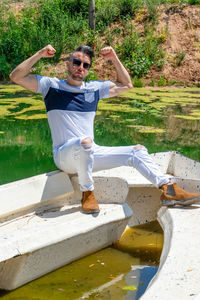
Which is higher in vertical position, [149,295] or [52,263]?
[149,295]

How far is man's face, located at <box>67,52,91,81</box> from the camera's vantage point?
3057 mm

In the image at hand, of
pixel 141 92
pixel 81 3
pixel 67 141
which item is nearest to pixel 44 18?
pixel 81 3

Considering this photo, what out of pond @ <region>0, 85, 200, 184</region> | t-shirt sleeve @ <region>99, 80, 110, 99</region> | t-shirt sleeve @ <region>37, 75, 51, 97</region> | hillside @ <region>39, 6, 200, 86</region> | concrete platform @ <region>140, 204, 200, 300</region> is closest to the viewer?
concrete platform @ <region>140, 204, 200, 300</region>

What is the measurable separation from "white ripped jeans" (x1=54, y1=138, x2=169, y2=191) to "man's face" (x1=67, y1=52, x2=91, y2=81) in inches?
18.7

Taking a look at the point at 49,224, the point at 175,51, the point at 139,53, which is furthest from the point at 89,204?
the point at 175,51

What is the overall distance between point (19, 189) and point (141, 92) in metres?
7.41

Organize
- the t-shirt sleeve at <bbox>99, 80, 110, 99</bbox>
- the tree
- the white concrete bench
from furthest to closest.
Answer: the tree → the t-shirt sleeve at <bbox>99, 80, 110, 99</bbox> → the white concrete bench

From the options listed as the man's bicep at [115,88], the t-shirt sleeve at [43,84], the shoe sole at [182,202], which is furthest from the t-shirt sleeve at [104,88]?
the shoe sole at [182,202]

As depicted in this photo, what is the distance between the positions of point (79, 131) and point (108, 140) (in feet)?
9.43

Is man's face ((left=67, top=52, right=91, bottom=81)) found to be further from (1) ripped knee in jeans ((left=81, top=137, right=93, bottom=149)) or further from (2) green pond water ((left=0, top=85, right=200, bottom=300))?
(2) green pond water ((left=0, top=85, right=200, bottom=300))

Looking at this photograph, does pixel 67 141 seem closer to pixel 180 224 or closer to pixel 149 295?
pixel 180 224

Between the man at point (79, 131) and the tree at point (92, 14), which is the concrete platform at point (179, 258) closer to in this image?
the man at point (79, 131)

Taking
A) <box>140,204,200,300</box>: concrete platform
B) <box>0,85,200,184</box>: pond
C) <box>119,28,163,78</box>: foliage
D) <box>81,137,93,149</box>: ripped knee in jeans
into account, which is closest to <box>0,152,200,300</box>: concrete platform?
<box>140,204,200,300</box>: concrete platform

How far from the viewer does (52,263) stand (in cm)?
257
